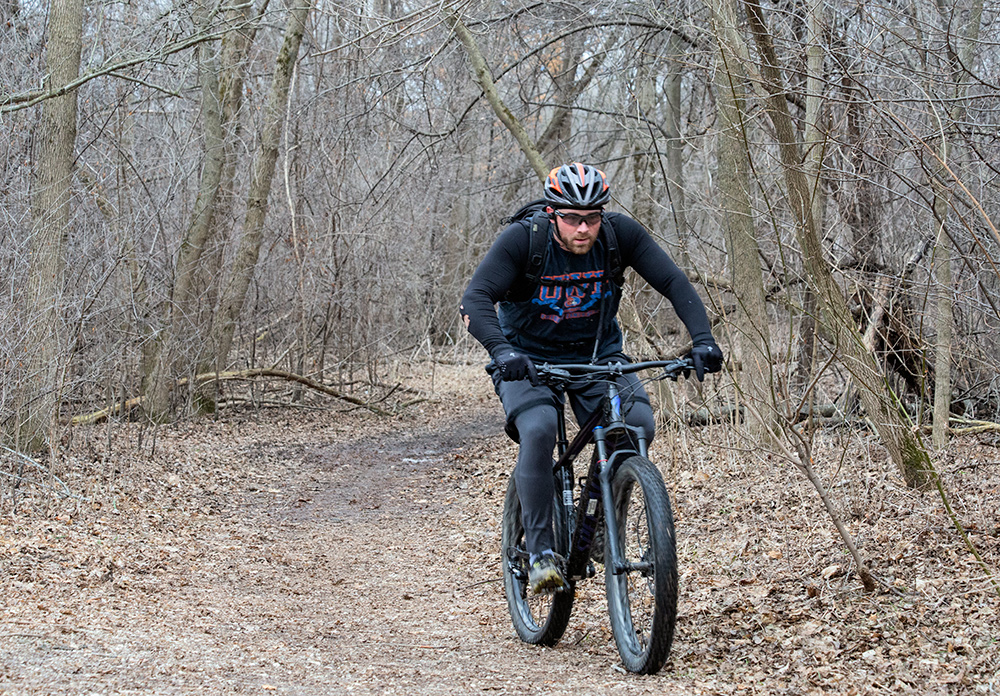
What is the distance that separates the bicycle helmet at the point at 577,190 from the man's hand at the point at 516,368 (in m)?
0.74

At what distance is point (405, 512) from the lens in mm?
9695

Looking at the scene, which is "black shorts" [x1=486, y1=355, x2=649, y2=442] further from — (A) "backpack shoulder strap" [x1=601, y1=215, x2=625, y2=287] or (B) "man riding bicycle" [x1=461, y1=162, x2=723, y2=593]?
(A) "backpack shoulder strap" [x1=601, y1=215, x2=625, y2=287]

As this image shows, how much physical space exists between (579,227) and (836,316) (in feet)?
6.05

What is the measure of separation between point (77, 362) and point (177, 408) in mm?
4679

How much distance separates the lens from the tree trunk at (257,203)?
48.1 ft

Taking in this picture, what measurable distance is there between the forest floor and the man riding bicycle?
0.84 m

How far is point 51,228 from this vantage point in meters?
9.30

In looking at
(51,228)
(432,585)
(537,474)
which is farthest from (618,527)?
(51,228)

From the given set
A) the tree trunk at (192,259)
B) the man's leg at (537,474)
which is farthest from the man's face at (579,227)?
the tree trunk at (192,259)

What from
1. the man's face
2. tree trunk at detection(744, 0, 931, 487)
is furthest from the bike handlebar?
tree trunk at detection(744, 0, 931, 487)

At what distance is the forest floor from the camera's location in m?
4.16

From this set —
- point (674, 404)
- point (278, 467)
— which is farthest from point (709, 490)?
point (278, 467)

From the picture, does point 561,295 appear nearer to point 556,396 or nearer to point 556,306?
point 556,306

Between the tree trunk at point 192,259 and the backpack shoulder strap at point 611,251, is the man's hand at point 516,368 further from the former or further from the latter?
the tree trunk at point 192,259
